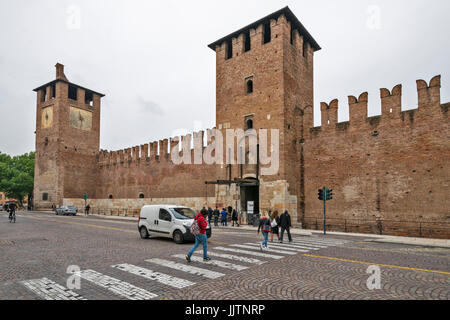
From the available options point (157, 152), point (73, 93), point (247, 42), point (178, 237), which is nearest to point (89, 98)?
point (73, 93)

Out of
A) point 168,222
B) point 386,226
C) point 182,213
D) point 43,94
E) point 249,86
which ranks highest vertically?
point 43,94

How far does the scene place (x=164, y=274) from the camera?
6.78m

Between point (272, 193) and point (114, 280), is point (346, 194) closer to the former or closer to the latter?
point (272, 193)

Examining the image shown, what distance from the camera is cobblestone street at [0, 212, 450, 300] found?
5.43 meters

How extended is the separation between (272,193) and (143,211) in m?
11.2

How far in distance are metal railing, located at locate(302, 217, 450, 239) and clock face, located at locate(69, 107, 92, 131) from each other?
119 ft

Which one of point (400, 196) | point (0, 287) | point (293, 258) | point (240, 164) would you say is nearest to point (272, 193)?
point (240, 164)

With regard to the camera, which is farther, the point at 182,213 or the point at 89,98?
the point at 89,98

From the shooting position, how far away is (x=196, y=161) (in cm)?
2995

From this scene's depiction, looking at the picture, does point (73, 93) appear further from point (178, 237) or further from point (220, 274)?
point (220, 274)

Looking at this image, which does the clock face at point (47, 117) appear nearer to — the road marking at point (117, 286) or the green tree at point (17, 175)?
the green tree at point (17, 175)

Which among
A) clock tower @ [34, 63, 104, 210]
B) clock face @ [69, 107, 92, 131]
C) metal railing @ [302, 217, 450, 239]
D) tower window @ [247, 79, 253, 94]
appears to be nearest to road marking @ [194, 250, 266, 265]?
metal railing @ [302, 217, 450, 239]

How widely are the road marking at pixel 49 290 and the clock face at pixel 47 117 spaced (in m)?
43.2

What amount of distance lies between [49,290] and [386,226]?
18.1 meters
